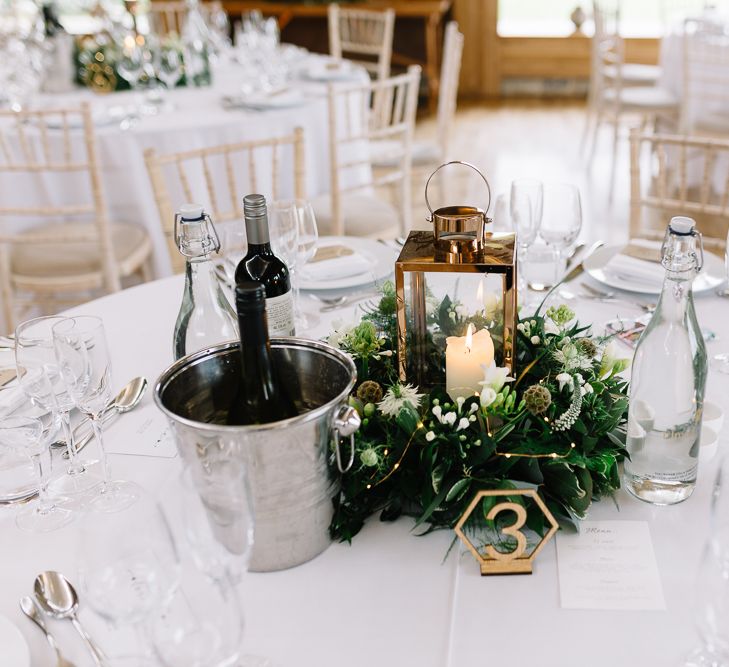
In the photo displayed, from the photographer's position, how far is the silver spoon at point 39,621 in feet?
2.40

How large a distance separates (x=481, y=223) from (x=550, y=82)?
20.6 ft

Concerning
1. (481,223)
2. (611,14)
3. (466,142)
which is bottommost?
(466,142)

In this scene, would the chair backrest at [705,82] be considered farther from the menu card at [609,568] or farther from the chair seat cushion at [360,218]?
the menu card at [609,568]

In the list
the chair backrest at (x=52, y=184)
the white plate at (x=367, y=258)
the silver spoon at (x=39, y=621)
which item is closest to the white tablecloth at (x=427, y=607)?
the silver spoon at (x=39, y=621)

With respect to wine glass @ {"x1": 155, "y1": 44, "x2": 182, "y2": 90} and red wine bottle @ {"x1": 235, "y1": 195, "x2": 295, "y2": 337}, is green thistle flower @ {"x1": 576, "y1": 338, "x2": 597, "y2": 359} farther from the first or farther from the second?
wine glass @ {"x1": 155, "y1": 44, "x2": 182, "y2": 90}

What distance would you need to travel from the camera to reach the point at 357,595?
0.80 meters

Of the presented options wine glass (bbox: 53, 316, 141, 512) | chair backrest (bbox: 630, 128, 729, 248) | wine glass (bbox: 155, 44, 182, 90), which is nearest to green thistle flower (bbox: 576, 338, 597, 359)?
wine glass (bbox: 53, 316, 141, 512)

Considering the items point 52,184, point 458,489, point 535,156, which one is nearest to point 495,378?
point 458,489

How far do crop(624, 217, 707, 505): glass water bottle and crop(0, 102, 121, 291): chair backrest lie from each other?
1.93 meters

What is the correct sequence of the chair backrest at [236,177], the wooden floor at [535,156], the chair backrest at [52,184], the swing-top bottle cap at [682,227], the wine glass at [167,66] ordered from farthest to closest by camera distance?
the wooden floor at [535,156] → the wine glass at [167,66] → the chair backrest at [52,184] → the chair backrest at [236,177] → the swing-top bottle cap at [682,227]

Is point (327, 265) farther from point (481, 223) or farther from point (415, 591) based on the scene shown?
point (415, 591)

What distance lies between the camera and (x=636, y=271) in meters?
1.47

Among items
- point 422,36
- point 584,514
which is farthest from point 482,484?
point 422,36

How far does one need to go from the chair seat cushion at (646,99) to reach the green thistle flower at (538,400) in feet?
13.0
